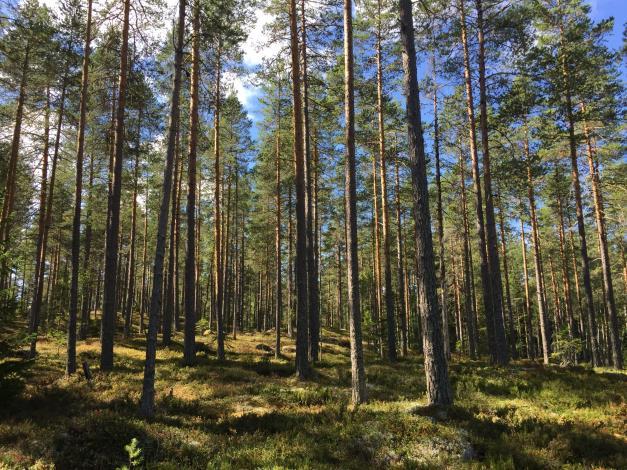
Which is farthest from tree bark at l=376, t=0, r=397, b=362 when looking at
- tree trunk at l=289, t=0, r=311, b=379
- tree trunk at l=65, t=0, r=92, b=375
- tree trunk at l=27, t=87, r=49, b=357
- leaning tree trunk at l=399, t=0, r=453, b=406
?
tree trunk at l=27, t=87, r=49, b=357

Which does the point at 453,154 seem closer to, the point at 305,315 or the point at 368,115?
the point at 368,115

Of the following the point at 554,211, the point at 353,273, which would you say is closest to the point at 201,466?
the point at 353,273

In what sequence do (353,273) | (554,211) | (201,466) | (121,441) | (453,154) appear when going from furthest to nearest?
(554,211) < (453,154) < (353,273) < (121,441) < (201,466)

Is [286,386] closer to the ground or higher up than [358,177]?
closer to the ground

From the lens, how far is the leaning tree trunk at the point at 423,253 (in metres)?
8.23

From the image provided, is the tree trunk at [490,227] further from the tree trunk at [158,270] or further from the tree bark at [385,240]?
the tree trunk at [158,270]

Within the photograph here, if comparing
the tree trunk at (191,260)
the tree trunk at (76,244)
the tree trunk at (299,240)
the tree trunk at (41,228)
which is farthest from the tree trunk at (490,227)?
the tree trunk at (41,228)

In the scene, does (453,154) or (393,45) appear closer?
(393,45)

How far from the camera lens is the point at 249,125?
78.7 feet

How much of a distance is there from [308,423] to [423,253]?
4.47 metres

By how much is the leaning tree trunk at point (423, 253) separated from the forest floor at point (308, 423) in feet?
1.96

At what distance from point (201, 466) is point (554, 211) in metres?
30.5

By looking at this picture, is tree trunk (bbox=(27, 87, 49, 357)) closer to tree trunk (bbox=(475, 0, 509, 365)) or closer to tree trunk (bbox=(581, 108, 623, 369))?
tree trunk (bbox=(475, 0, 509, 365))

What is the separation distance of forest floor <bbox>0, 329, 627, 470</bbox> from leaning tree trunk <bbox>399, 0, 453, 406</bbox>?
60 centimetres
